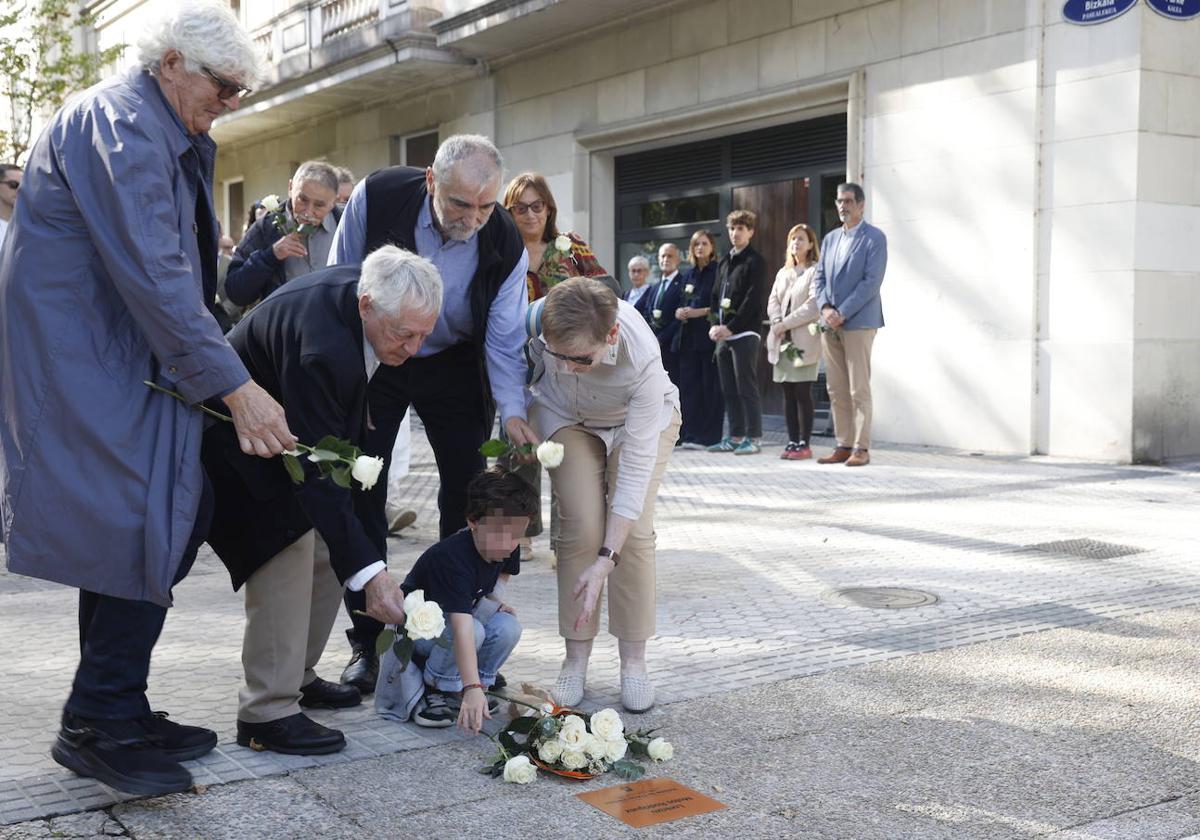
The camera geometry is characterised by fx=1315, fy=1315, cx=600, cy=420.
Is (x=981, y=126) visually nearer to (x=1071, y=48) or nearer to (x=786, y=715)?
(x=1071, y=48)

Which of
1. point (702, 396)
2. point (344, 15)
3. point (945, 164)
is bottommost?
point (702, 396)

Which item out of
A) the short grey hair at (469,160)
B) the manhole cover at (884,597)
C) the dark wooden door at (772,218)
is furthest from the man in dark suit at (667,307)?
the short grey hair at (469,160)

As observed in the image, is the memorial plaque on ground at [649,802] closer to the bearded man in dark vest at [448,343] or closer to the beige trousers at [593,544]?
the beige trousers at [593,544]

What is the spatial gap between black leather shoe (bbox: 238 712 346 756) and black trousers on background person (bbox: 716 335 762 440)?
823 centimetres

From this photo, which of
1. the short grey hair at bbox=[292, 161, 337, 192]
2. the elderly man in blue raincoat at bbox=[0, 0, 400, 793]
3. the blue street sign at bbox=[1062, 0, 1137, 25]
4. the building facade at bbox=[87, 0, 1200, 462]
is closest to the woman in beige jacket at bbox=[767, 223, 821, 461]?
the building facade at bbox=[87, 0, 1200, 462]

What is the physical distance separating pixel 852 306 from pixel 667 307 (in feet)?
8.13

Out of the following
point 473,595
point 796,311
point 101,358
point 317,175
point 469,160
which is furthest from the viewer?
point 796,311

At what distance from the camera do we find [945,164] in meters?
12.3

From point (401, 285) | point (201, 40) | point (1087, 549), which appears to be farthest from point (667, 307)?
point (201, 40)

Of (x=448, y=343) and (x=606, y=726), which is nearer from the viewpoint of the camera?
(x=606, y=726)

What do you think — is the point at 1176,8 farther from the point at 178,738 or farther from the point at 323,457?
the point at 178,738

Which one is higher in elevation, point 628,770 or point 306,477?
point 306,477

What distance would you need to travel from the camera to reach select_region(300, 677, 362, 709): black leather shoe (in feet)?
13.9

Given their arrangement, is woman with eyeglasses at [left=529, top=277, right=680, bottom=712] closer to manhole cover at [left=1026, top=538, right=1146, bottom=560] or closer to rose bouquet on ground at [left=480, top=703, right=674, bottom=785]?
rose bouquet on ground at [left=480, top=703, right=674, bottom=785]
